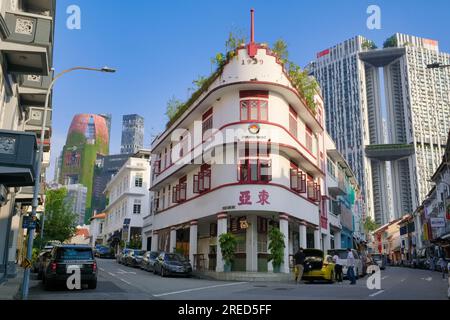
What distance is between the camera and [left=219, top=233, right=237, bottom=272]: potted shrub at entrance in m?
26.0

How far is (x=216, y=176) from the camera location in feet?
95.1

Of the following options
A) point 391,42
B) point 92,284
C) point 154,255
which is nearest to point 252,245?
point 154,255

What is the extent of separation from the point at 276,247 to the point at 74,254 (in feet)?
41.5

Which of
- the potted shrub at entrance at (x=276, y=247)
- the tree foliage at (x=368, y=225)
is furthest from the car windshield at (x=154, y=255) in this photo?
the tree foliage at (x=368, y=225)

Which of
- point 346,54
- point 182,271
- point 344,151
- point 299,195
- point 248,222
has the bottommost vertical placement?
point 182,271

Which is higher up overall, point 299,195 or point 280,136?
point 280,136

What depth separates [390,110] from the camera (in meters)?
147

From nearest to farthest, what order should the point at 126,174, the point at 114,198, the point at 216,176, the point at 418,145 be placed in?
the point at 216,176 < the point at 126,174 < the point at 114,198 < the point at 418,145

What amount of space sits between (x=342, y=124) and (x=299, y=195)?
383 feet

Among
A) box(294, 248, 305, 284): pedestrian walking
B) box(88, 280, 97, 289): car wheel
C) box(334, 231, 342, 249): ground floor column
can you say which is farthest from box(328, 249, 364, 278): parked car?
box(334, 231, 342, 249): ground floor column

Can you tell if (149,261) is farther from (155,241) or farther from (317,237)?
(317,237)
